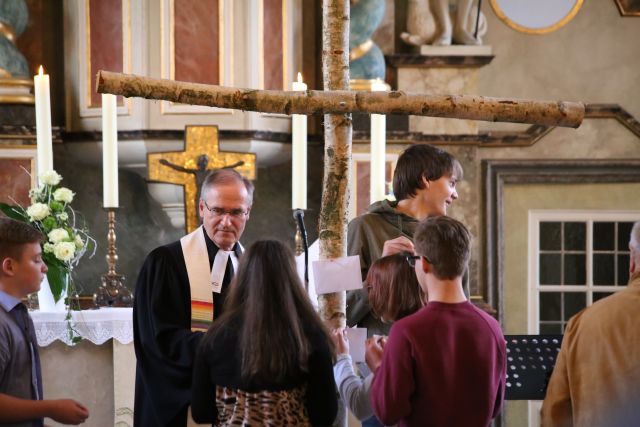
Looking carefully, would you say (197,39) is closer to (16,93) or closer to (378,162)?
(16,93)

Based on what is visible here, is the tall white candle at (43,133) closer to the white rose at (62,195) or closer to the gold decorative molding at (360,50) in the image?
the white rose at (62,195)

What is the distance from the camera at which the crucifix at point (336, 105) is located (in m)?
2.71

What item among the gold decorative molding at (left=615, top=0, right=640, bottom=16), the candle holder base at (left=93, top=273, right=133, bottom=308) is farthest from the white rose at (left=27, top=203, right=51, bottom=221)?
the gold decorative molding at (left=615, top=0, right=640, bottom=16)

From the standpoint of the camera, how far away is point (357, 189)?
23.0ft

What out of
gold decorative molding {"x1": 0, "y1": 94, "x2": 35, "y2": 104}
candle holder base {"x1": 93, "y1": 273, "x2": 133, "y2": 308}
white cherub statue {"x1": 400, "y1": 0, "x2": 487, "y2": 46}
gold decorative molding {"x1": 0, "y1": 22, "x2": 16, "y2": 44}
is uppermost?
white cherub statue {"x1": 400, "y1": 0, "x2": 487, "y2": 46}

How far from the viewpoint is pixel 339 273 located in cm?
292

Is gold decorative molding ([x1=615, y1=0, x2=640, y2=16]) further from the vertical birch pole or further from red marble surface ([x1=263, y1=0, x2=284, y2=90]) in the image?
the vertical birch pole

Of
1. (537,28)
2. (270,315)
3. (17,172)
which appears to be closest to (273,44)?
(17,172)

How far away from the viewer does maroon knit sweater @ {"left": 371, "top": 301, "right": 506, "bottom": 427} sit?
2.58 meters

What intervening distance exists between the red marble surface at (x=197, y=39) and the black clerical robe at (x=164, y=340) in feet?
11.1

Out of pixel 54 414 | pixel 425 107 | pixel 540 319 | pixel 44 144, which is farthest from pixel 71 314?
pixel 540 319

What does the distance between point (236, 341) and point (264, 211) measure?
4.83 meters

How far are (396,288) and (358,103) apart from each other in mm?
541

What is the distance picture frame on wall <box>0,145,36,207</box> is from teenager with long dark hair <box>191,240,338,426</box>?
14.2ft
